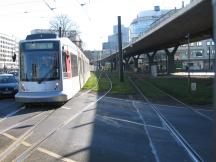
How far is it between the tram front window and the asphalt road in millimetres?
1766

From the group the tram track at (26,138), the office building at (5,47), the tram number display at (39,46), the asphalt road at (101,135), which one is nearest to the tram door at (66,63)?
the tram number display at (39,46)

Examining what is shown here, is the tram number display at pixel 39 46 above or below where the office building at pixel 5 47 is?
below

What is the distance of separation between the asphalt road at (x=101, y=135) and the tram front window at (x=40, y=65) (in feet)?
5.79

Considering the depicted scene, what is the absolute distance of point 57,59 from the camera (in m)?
19.2

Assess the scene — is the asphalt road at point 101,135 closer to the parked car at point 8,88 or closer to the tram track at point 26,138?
the tram track at point 26,138

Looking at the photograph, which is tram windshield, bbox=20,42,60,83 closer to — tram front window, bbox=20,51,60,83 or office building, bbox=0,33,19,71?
tram front window, bbox=20,51,60,83

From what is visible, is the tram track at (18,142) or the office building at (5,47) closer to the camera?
the tram track at (18,142)

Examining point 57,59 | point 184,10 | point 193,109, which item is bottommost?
point 193,109

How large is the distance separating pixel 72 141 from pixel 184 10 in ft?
82.4

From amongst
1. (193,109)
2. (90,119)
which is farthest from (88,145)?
(193,109)

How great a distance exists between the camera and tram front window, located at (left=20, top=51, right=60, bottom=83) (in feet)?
62.8

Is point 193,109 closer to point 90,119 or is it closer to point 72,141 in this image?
point 90,119

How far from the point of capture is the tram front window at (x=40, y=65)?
1914 cm

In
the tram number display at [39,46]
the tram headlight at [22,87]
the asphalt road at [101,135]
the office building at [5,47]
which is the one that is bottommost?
the asphalt road at [101,135]
